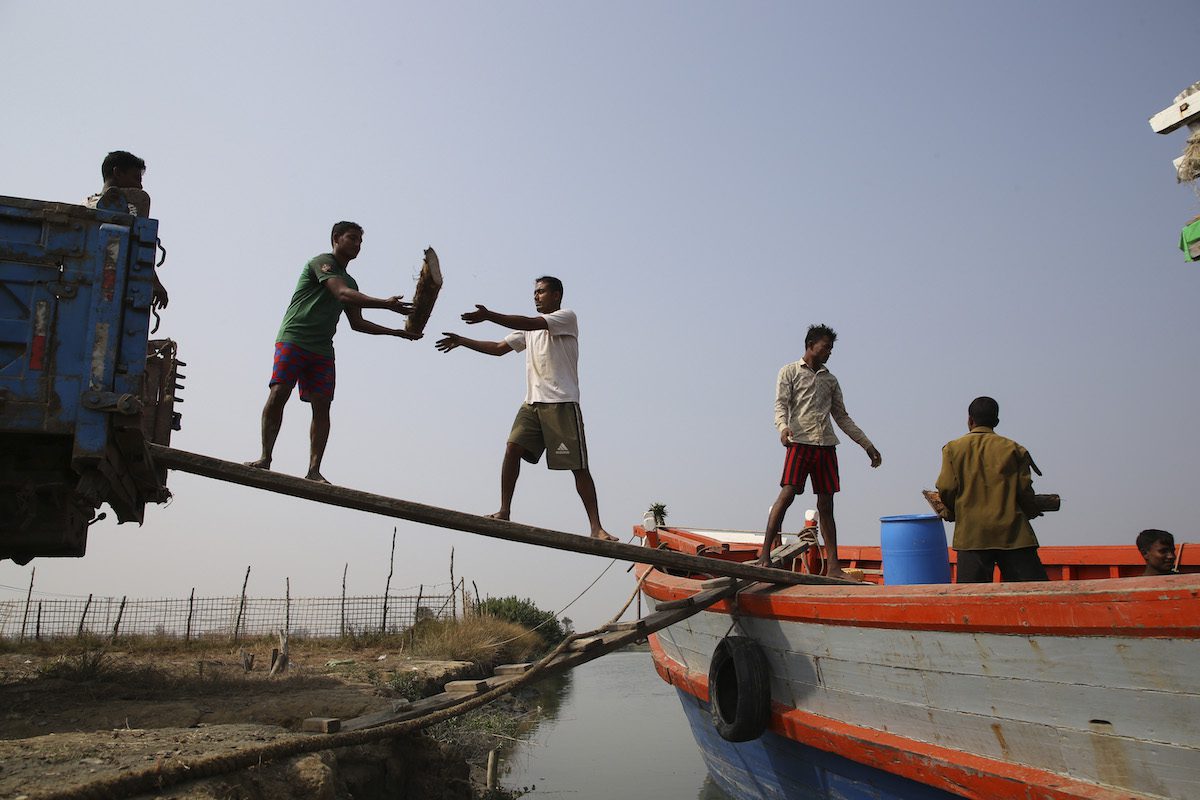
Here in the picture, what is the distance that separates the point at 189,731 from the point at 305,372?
2.24m

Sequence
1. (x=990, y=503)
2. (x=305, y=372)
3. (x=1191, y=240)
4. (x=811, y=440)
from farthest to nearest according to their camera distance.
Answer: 1. (x=1191, y=240)
2. (x=811, y=440)
3. (x=305, y=372)
4. (x=990, y=503)

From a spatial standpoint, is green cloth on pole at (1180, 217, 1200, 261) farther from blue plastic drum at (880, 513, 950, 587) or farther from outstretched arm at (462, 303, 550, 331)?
outstretched arm at (462, 303, 550, 331)

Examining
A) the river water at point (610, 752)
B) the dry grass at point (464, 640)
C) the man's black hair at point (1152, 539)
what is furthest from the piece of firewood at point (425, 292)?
the dry grass at point (464, 640)

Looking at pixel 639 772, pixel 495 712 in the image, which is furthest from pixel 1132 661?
pixel 495 712

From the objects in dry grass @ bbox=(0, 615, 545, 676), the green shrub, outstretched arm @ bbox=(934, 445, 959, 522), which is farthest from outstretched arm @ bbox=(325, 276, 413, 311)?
the green shrub

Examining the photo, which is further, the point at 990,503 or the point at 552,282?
the point at 552,282

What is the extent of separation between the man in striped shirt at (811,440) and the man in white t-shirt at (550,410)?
1.26 meters

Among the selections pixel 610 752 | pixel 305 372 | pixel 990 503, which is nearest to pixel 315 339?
pixel 305 372

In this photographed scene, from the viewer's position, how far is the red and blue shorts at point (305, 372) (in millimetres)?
4832

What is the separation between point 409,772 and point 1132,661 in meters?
5.09

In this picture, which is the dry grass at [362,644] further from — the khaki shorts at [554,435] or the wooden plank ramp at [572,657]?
the khaki shorts at [554,435]

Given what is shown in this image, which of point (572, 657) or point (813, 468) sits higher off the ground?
point (813, 468)

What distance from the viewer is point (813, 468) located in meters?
5.11

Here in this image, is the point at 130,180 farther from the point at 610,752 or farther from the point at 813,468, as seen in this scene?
the point at 610,752
